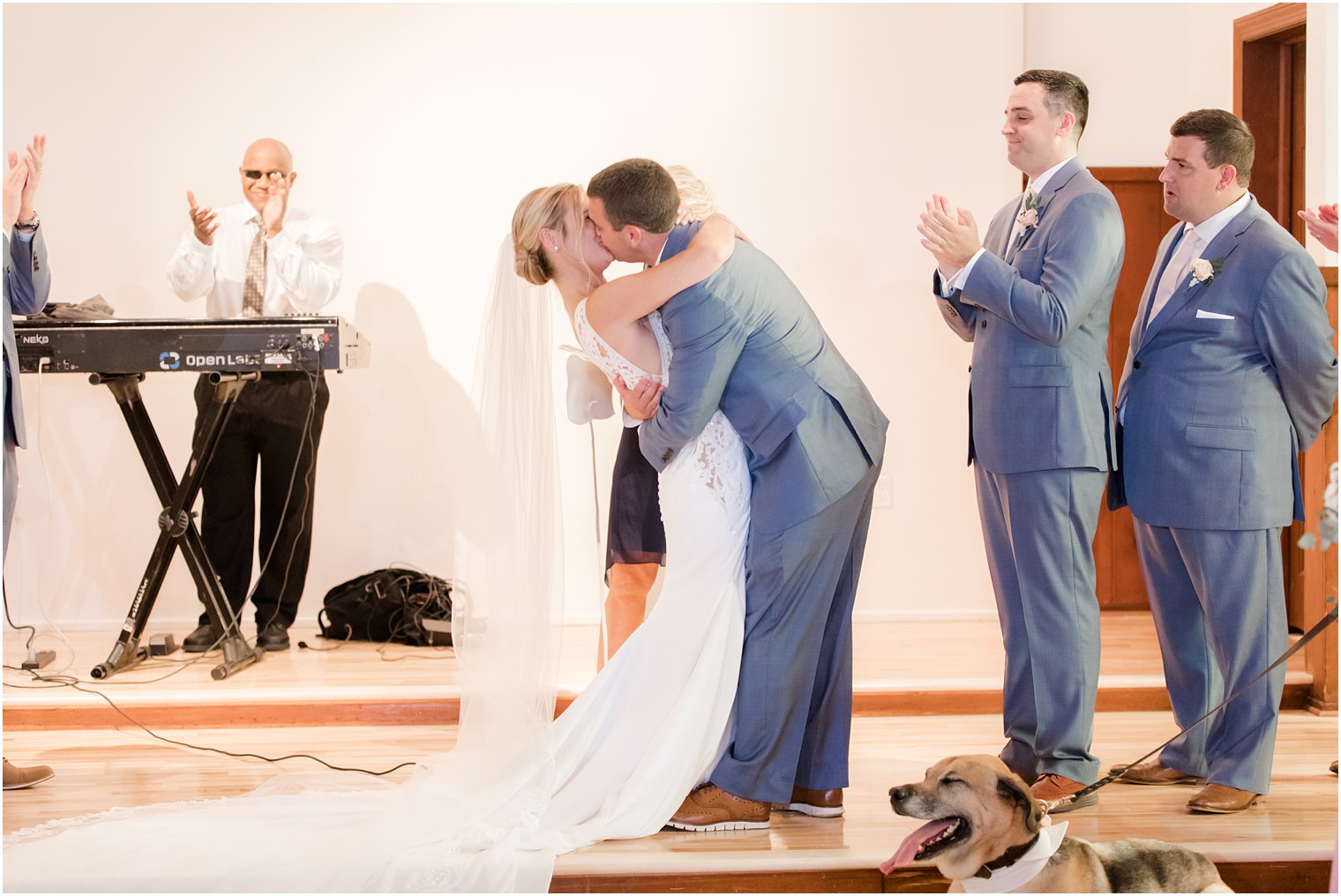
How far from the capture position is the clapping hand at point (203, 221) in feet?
14.5

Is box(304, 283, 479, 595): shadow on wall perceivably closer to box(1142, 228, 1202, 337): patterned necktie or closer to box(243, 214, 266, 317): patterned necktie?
box(243, 214, 266, 317): patterned necktie

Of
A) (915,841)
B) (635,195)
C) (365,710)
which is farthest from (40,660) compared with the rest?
(915,841)

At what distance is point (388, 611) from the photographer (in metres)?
4.96

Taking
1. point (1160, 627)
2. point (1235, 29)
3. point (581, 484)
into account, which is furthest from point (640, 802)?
point (1235, 29)

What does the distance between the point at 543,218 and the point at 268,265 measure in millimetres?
2198

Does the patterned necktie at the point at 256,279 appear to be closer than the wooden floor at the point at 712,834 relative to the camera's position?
No

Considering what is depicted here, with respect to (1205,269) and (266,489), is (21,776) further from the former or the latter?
(1205,269)

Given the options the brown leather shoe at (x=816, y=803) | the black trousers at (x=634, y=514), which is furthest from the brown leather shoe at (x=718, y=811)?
the black trousers at (x=634, y=514)

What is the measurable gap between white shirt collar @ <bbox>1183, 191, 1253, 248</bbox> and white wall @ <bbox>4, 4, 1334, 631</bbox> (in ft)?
7.62

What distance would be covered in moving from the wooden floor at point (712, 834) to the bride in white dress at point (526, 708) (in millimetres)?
187

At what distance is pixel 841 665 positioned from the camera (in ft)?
9.88

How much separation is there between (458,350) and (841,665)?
2.98 metres

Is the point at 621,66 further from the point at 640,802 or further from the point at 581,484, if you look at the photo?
the point at 640,802

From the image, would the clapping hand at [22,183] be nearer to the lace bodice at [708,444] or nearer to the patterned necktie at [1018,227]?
the lace bodice at [708,444]
